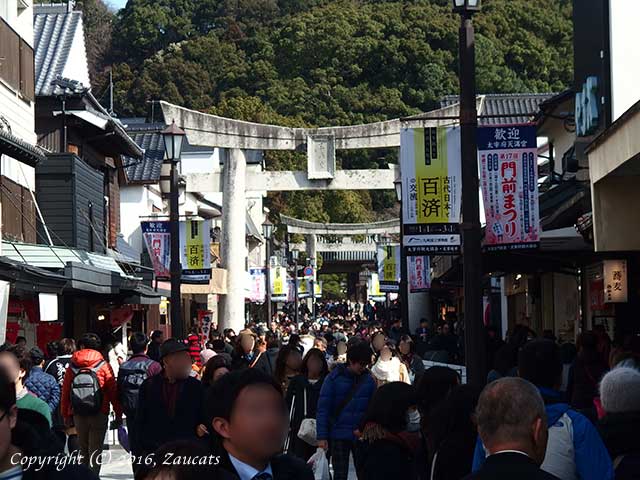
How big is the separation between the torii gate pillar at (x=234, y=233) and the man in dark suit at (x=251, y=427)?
29453 mm

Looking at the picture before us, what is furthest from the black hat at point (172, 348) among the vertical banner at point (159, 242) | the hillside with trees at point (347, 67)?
the hillside with trees at point (347, 67)

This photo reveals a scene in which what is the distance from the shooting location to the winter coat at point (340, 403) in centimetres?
1057

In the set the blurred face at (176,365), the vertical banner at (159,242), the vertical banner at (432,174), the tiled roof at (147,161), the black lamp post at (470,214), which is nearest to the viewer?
the blurred face at (176,365)

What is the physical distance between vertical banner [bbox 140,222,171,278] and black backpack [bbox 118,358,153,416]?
14.4 meters

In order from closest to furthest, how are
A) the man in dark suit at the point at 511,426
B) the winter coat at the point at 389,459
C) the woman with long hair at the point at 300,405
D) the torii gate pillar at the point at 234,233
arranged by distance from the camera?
the man in dark suit at the point at 511,426 < the winter coat at the point at 389,459 < the woman with long hair at the point at 300,405 < the torii gate pillar at the point at 234,233

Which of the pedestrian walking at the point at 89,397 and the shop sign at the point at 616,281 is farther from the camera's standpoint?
the shop sign at the point at 616,281

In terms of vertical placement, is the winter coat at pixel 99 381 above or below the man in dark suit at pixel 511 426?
below

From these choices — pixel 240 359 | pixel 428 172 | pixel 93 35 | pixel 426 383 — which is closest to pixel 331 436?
pixel 426 383

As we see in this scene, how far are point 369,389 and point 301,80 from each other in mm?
65502

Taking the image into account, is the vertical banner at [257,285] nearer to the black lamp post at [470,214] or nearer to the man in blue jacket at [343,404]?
the black lamp post at [470,214]

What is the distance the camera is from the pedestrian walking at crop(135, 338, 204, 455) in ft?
30.2

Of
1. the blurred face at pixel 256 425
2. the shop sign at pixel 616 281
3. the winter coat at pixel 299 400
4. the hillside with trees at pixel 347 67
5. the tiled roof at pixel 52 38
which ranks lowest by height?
the winter coat at pixel 299 400

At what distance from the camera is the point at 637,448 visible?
225 inches

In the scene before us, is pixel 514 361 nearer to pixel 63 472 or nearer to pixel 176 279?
pixel 176 279
